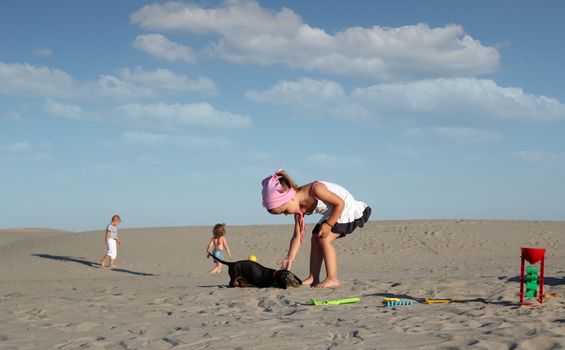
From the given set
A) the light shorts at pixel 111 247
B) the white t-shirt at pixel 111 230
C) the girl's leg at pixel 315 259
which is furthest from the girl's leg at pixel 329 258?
the light shorts at pixel 111 247

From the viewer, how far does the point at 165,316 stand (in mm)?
5867

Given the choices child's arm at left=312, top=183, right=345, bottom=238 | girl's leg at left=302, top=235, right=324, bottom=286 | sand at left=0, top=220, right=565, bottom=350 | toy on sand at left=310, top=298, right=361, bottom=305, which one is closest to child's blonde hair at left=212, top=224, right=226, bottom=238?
sand at left=0, top=220, right=565, bottom=350

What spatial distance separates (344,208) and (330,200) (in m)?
0.44

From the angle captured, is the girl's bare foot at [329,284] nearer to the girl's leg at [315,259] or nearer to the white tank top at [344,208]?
the girl's leg at [315,259]

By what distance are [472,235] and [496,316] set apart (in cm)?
1557

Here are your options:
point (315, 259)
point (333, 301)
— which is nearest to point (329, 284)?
point (315, 259)

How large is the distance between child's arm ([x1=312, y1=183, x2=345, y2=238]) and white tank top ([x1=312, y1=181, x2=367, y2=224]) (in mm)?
149

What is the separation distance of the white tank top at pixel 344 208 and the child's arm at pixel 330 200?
0.49 ft

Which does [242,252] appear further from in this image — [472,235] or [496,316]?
[496,316]

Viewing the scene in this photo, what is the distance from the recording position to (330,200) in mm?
6918

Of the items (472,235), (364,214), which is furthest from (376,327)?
(472,235)

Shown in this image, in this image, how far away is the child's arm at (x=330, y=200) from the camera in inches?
272

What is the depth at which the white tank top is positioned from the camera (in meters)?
7.15

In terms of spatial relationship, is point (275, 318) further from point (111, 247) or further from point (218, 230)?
point (111, 247)
